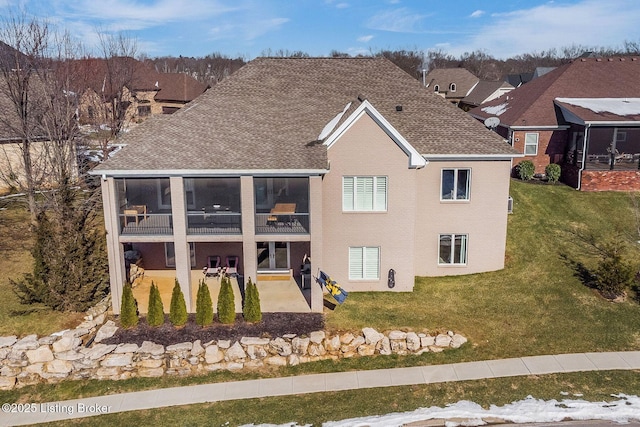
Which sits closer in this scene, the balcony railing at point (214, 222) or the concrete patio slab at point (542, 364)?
the concrete patio slab at point (542, 364)

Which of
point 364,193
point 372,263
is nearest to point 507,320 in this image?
point 372,263

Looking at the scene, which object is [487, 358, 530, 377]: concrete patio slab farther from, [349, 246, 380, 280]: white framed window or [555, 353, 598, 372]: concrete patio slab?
[349, 246, 380, 280]: white framed window

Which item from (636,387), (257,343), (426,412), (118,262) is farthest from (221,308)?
(636,387)

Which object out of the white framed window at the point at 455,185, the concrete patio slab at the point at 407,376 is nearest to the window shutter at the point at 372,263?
→ the white framed window at the point at 455,185

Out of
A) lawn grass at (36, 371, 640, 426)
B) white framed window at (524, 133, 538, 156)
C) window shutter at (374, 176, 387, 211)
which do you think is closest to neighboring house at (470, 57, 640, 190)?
white framed window at (524, 133, 538, 156)

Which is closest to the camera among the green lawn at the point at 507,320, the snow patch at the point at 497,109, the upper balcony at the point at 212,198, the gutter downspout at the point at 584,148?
the green lawn at the point at 507,320

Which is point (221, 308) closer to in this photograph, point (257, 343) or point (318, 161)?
point (257, 343)

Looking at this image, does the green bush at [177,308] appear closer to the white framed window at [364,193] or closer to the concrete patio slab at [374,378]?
the concrete patio slab at [374,378]
